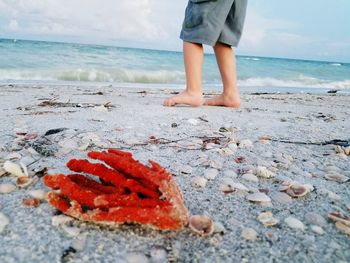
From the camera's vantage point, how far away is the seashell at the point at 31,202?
4.46ft

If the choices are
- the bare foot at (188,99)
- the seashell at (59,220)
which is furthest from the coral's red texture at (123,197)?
the bare foot at (188,99)

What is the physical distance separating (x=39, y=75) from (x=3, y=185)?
1215 cm

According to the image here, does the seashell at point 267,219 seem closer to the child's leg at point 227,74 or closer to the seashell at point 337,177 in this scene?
the seashell at point 337,177

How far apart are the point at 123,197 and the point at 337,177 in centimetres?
124

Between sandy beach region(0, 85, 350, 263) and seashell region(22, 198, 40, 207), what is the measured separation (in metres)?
0.02

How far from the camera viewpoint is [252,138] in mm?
2689

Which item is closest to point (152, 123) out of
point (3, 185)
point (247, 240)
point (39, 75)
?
point (3, 185)

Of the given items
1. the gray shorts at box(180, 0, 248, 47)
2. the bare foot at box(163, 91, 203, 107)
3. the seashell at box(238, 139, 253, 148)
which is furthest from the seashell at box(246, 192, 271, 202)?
the bare foot at box(163, 91, 203, 107)

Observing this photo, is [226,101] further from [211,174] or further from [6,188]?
[6,188]

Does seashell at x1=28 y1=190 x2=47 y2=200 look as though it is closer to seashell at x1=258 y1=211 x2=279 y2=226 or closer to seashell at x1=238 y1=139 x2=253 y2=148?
seashell at x1=258 y1=211 x2=279 y2=226

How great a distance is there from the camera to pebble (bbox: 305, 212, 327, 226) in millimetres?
1351

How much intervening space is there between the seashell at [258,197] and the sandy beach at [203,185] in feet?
0.07

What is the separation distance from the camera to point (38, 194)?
1.42 meters

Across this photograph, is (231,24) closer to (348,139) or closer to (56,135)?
(348,139)
